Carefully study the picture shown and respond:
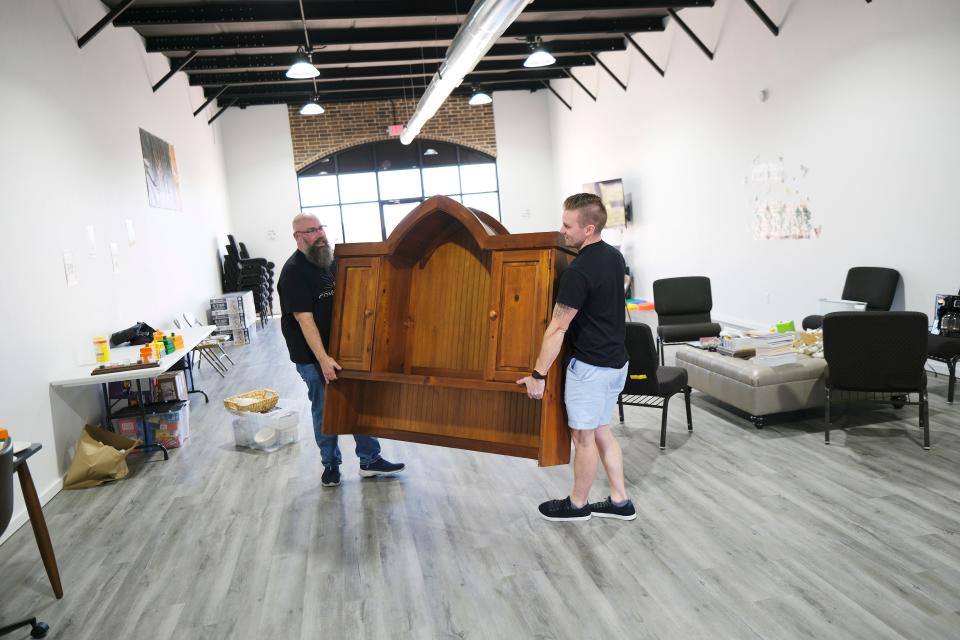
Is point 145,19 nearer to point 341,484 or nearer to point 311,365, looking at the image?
point 311,365

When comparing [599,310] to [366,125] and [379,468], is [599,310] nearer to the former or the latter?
[379,468]

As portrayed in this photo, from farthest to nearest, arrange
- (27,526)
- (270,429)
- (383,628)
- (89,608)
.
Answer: (270,429), (27,526), (89,608), (383,628)

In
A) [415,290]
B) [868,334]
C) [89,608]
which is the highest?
[415,290]

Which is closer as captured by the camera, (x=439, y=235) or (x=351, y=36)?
(x=439, y=235)

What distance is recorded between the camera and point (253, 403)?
5121 millimetres

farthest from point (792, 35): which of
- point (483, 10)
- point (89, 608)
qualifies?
point (89, 608)

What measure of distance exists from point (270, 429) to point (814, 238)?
5.78 meters

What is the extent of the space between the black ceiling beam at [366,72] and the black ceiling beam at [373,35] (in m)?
1.89

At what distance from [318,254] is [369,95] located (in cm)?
1139

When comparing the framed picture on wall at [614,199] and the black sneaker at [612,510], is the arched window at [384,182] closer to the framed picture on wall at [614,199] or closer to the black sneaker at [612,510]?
the framed picture on wall at [614,199]

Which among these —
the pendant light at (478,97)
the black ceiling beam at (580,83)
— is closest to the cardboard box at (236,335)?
the pendant light at (478,97)

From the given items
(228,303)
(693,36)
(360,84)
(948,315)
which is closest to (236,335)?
(228,303)

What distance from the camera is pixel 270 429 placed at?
5000 mm

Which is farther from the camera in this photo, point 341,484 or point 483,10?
point 483,10
